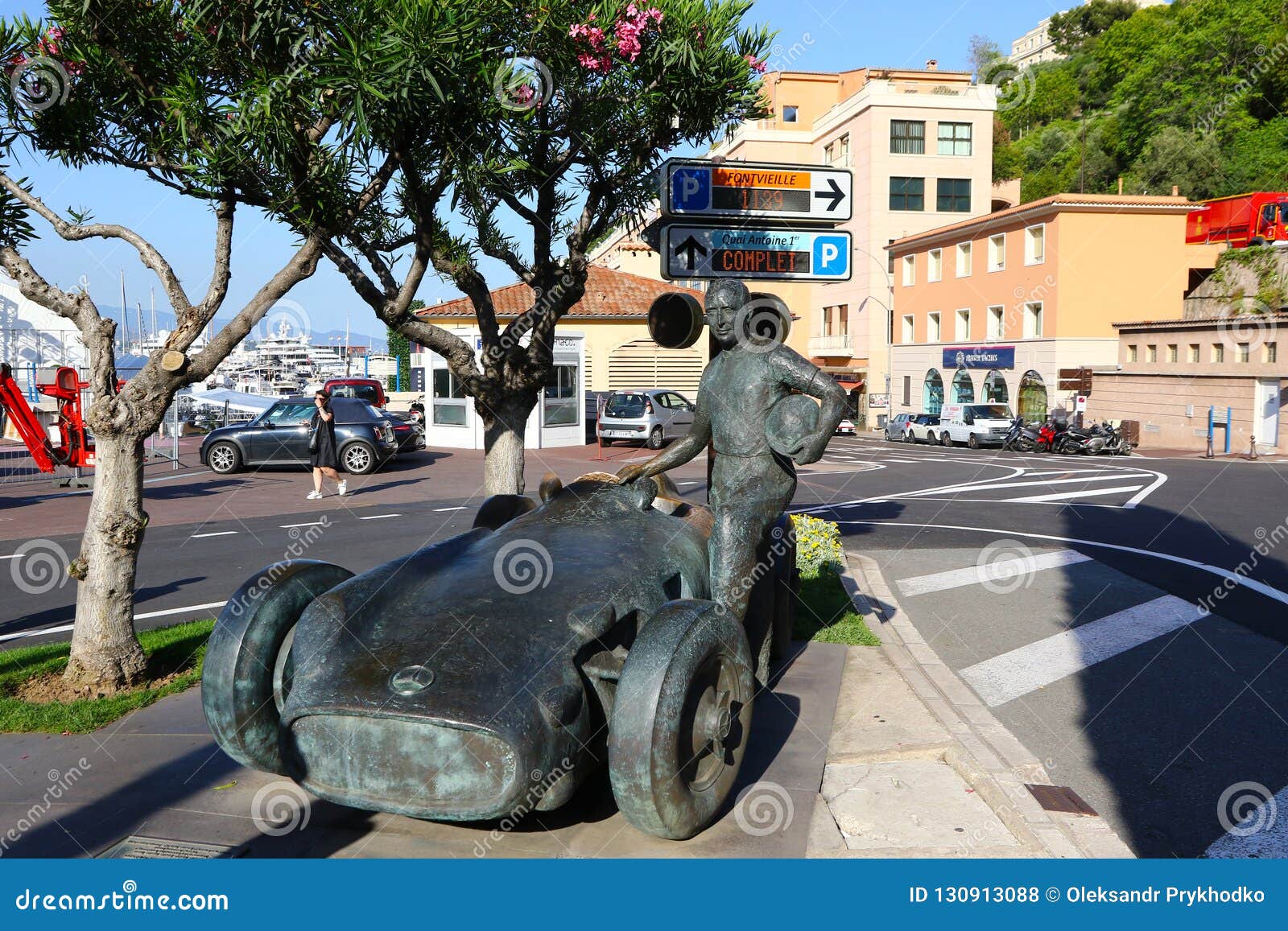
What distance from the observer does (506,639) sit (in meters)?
3.60

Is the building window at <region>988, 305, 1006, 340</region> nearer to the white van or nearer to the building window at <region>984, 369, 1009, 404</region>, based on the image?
the building window at <region>984, 369, 1009, 404</region>

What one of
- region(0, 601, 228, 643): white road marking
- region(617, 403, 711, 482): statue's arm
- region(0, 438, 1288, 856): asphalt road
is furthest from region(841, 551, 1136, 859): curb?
region(0, 601, 228, 643): white road marking

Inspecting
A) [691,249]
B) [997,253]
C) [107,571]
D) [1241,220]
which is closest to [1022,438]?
[997,253]

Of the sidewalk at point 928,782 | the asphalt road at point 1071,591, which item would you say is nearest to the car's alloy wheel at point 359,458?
the asphalt road at point 1071,591

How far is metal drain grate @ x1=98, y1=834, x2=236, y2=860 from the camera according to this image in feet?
12.0

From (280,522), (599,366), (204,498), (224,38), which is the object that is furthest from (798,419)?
(599,366)

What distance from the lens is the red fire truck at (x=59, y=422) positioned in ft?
53.0

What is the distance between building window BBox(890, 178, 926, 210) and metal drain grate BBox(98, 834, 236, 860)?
48.5 metres

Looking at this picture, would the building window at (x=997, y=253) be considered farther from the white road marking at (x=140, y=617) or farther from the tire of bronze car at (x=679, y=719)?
the tire of bronze car at (x=679, y=719)

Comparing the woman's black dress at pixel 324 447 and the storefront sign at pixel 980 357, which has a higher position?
the storefront sign at pixel 980 357

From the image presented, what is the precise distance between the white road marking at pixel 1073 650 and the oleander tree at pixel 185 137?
4.74 m

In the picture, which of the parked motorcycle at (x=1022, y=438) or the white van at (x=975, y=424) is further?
the white van at (x=975, y=424)

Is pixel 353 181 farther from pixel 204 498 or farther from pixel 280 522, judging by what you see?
pixel 204 498

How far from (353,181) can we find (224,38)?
1023 mm
